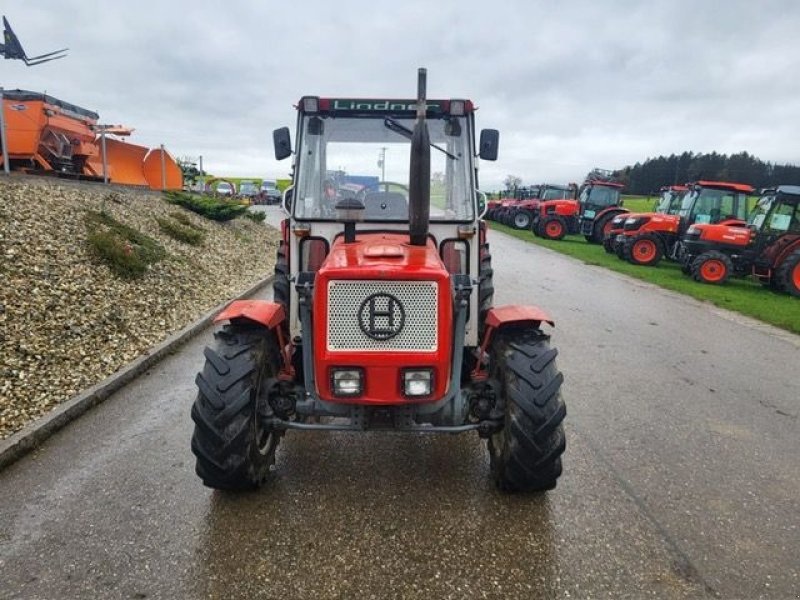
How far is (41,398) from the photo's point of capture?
436 cm

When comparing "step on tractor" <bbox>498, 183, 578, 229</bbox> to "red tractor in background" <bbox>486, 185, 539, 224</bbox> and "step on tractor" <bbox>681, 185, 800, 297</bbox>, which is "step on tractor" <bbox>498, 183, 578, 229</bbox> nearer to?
"red tractor in background" <bbox>486, 185, 539, 224</bbox>

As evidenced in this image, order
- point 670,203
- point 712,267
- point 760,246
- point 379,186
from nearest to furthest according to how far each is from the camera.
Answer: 1. point 379,186
2. point 760,246
3. point 712,267
4. point 670,203

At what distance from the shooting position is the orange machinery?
453 inches

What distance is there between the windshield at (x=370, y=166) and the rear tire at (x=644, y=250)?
1466 cm

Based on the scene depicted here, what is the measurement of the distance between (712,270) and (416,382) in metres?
13.4

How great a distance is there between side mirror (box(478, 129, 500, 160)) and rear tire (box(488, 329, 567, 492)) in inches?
59.6

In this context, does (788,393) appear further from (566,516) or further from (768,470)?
(566,516)

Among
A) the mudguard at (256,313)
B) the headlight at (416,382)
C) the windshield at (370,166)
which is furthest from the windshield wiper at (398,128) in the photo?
the headlight at (416,382)

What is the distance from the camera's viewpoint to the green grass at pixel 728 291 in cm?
988

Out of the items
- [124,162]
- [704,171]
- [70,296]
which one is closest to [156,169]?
[124,162]

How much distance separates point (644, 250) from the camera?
17250 mm

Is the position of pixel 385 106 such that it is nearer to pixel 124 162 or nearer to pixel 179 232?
pixel 179 232

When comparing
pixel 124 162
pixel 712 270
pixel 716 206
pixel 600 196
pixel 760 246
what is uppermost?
pixel 124 162

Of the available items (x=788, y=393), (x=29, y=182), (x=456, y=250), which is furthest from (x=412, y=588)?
(x=29, y=182)
